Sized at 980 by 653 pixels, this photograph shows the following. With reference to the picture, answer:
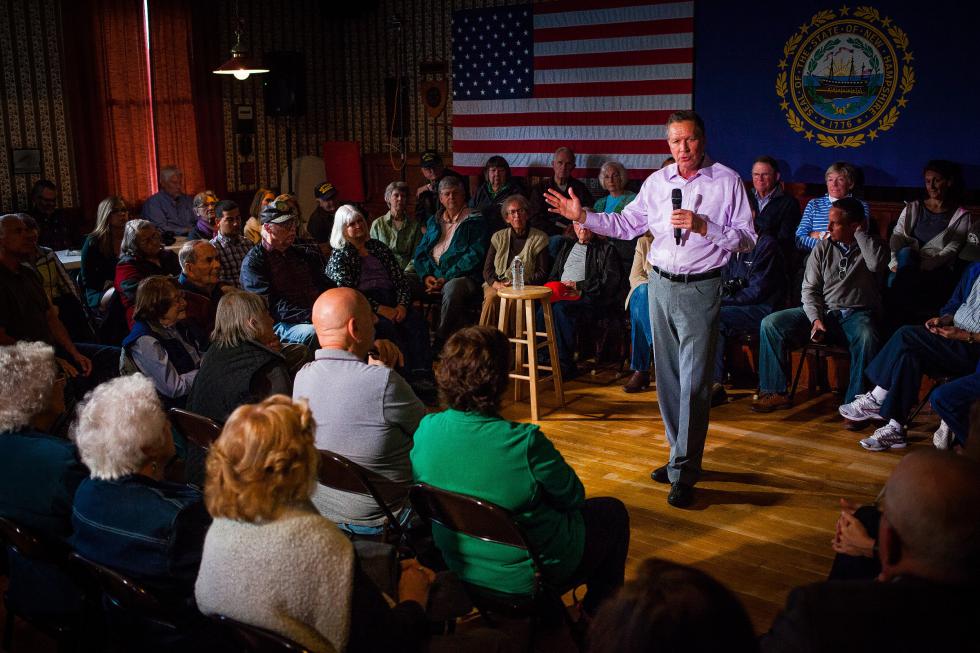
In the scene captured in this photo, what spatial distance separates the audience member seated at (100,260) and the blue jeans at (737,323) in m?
3.91

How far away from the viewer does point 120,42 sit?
8.43 metres

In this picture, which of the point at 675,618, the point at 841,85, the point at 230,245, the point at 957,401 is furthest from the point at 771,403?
the point at 675,618

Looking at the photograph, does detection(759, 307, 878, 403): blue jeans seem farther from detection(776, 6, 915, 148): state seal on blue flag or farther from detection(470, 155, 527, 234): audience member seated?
detection(470, 155, 527, 234): audience member seated

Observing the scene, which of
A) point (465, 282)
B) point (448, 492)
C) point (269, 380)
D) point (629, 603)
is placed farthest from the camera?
point (465, 282)

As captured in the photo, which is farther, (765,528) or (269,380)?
(765,528)

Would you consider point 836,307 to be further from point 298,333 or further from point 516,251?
point 298,333

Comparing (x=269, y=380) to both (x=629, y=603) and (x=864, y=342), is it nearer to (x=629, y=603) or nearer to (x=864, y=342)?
(x=629, y=603)

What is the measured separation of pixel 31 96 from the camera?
25.8ft

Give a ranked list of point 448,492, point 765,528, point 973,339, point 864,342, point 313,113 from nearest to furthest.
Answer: point 448,492, point 765,528, point 973,339, point 864,342, point 313,113

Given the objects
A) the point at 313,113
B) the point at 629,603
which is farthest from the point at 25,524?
the point at 313,113

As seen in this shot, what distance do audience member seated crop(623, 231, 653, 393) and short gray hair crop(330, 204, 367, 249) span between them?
183cm

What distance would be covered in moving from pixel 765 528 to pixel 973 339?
5.60 ft

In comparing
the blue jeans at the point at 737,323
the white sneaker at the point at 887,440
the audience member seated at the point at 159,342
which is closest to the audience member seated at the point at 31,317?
the audience member seated at the point at 159,342

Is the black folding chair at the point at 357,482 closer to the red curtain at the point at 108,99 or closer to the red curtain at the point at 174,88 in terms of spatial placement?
the red curtain at the point at 108,99
